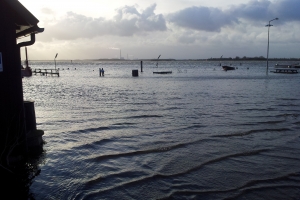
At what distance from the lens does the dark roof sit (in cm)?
615

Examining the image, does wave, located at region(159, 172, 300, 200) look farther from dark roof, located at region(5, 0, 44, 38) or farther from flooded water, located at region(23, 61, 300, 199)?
dark roof, located at region(5, 0, 44, 38)

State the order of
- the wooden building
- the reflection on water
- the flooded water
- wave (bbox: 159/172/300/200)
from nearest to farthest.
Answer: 1. the reflection on water
2. wave (bbox: 159/172/300/200)
3. the flooded water
4. the wooden building

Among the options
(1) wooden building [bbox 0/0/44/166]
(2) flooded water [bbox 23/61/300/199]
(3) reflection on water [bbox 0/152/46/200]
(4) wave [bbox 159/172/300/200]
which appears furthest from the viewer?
(1) wooden building [bbox 0/0/44/166]

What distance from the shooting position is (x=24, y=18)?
643 centimetres

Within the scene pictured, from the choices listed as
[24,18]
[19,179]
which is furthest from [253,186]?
[24,18]

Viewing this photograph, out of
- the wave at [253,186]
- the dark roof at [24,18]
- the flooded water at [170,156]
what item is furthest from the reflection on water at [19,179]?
the dark roof at [24,18]

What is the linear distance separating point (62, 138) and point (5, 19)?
462cm

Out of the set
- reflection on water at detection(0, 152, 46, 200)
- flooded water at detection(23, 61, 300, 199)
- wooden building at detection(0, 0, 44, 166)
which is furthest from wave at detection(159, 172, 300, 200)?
wooden building at detection(0, 0, 44, 166)

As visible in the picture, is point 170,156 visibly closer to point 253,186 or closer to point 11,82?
point 253,186

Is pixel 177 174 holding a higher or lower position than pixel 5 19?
lower

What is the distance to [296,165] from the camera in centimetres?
699

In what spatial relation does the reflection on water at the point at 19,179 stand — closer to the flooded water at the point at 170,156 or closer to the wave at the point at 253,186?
the flooded water at the point at 170,156

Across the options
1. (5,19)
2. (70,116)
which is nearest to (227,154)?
(5,19)

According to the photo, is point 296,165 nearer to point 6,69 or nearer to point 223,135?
point 223,135
